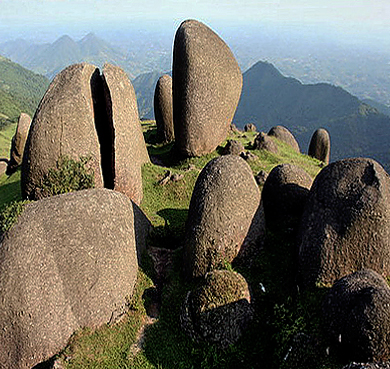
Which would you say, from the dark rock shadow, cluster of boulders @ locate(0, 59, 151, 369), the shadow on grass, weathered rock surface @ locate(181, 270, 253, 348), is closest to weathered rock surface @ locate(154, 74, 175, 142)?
cluster of boulders @ locate(0, 59, 151, 369)

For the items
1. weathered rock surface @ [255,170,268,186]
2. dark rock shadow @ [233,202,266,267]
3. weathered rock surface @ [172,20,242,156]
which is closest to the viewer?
dark rock shadow @ [233,202,266,267]

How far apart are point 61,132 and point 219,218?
877 cm

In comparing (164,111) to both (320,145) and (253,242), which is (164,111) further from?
(253,242)

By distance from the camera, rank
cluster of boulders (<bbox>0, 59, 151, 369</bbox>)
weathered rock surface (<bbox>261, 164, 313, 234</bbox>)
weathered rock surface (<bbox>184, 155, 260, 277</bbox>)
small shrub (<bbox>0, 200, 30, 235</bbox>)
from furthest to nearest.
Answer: weathered rock surface (<bbox>261, 164, 313, 234</bbox>)
weathered rock surface (<bbox>184, 155, 260, 277</bbox>)
small shrub (<bbox>0, 200, 30, 235</bbox>)
cluster of boulders (<bbox>0, 59, 151, 369</bbox>)

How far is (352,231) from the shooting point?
1257 centimetres

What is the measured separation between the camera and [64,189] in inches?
643

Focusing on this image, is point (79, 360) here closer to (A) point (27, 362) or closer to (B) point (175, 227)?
(A) point (27, 362)

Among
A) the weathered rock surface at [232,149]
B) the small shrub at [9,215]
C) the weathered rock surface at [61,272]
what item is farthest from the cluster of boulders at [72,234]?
the weathered rock surface at [232,149]

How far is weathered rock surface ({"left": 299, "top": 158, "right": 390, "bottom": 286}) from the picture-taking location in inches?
492

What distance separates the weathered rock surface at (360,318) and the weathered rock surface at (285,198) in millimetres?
5113

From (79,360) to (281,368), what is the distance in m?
6.67

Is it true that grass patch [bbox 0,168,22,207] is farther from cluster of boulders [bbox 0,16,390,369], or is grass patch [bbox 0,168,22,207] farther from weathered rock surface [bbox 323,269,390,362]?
weathered rock surface [bbox 323,269,390,362]

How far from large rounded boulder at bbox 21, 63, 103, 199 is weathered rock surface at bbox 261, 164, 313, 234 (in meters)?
8.77

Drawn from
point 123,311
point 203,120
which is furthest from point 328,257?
point 203,120
